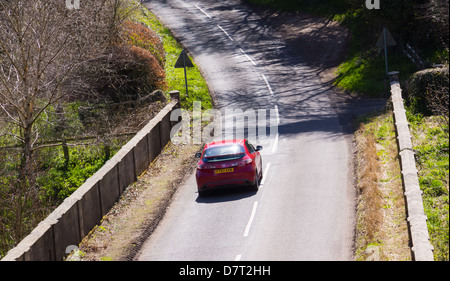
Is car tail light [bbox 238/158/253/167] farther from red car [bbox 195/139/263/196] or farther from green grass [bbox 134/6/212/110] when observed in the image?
green grass [bbox 134/6/212/110]

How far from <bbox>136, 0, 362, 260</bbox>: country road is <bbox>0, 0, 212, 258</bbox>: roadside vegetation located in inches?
126

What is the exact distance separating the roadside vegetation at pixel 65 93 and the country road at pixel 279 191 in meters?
3.20

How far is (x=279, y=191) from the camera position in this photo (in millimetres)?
19125

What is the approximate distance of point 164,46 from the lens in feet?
134

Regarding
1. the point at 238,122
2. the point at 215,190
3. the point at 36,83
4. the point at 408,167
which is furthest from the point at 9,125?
the point at 408,167

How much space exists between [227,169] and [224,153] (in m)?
0.60

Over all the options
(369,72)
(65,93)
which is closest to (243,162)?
(65,93)

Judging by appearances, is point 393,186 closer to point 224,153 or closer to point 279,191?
point 279,191

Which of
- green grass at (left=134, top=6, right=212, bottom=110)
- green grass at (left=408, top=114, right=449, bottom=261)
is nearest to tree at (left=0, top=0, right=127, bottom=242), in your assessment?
green grass at (left=134, top=6, right=212, bottom=110)

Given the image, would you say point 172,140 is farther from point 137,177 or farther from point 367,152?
point 367,152

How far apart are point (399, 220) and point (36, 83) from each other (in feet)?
44.4

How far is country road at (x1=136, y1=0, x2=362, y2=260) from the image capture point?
15.1 m
